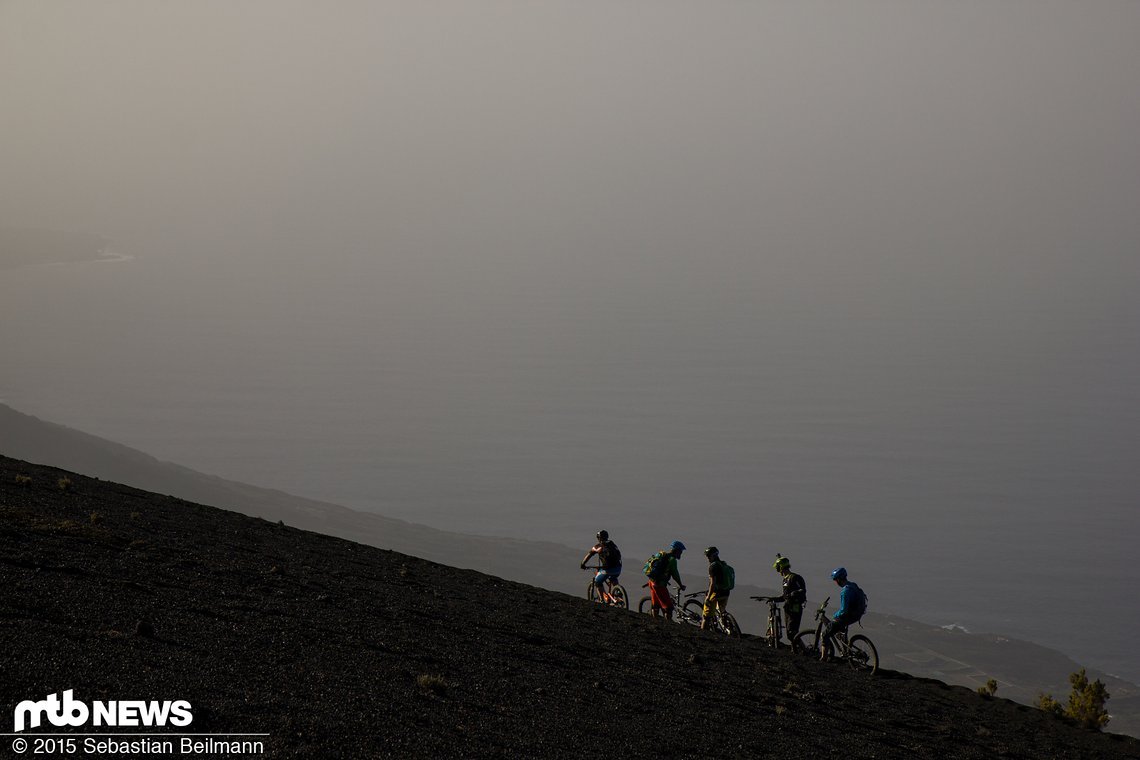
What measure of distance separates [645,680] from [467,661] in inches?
107

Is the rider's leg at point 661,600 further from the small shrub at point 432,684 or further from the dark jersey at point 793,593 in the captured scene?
the small shrub at point 432,684

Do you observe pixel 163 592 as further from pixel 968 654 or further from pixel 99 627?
pixel 968 654

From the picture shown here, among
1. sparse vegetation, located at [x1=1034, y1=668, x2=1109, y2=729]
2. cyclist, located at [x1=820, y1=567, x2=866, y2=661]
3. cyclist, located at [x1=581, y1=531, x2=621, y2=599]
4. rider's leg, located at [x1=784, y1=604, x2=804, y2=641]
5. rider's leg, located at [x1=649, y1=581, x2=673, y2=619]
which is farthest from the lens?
sparse vegetation, located at [x1=1034, y1=668, x2=1109, y2=729]

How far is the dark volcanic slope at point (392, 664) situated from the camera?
10000mm

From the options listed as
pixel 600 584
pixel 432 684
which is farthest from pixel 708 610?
pixel 432 684

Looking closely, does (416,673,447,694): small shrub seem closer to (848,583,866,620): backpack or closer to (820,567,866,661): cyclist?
(820,567,866,661): cyclist

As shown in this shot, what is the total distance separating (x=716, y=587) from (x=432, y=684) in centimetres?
824

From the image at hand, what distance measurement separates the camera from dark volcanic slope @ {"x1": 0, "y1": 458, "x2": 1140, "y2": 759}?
10.0 m

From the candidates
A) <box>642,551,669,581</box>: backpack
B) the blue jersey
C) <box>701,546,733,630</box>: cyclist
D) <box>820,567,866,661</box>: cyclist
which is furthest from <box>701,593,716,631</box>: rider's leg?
the blue jersey

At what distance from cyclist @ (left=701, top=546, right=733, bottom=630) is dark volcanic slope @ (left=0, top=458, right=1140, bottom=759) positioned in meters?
0.69

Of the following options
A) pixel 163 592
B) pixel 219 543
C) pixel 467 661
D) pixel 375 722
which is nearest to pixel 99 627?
pixel 163 592

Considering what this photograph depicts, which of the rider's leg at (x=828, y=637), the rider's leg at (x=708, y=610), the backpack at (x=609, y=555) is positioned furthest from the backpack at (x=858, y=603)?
the backpack at (x=609, y=555)

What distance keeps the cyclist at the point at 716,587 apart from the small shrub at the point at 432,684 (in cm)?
748

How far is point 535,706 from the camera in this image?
39.2 feet
